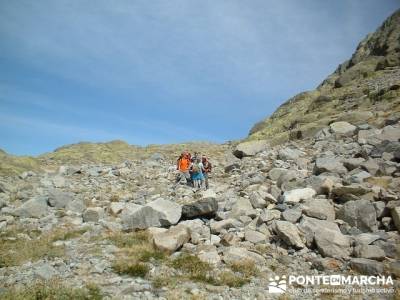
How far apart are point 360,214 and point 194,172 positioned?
12554mm

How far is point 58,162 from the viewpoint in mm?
42188

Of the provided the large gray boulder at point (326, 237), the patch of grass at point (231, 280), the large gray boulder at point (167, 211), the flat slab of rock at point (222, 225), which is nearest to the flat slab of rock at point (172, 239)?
the flat slab of rock at point (222, 225)

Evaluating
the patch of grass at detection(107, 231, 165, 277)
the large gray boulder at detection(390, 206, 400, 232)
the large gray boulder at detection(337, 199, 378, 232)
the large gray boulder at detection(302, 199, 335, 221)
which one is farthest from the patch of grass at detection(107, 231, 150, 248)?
the large gray boulder at detection(390, 206, 400, 232)

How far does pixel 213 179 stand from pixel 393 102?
742 inches

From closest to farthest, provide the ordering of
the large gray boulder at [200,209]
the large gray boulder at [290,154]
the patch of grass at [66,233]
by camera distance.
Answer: the patch of grass at [66,233], the large gray boulder at [200,209], the large gray boulder at [290,154]

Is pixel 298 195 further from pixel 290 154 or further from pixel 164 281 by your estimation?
pixel 290 154

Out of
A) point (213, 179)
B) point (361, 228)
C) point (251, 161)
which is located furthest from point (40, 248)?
point (251, 161)

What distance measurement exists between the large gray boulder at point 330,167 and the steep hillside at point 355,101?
1000 cm

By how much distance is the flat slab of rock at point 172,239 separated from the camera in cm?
Answer: 1335

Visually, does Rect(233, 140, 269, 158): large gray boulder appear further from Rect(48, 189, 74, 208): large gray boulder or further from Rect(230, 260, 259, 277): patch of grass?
Rect(230, 260, 259, 277): patch of grass

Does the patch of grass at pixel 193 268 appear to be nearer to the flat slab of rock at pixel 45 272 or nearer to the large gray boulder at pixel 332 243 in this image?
the flat slab of rock at pixel 45 272

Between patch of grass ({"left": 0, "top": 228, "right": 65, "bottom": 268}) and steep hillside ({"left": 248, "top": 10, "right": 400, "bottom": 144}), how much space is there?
24972 mm

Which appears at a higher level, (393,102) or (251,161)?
(393,102)

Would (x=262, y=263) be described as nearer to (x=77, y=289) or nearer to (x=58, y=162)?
(x=77, y=289)
